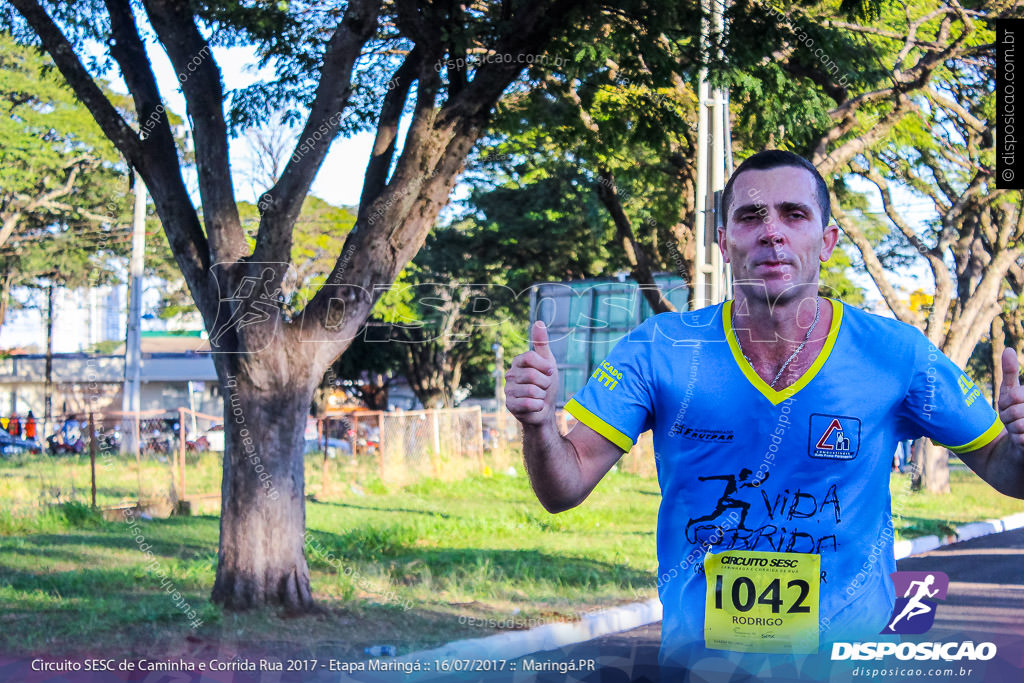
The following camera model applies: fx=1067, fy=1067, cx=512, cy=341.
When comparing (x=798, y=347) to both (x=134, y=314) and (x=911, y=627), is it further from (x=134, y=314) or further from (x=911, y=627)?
(x=134, y=314)

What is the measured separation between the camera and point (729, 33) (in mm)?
9062

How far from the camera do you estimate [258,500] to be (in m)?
8.01

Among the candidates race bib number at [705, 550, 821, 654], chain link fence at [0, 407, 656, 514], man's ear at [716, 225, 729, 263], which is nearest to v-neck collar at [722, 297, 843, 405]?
man's ear at [716, 225, 729, 263]

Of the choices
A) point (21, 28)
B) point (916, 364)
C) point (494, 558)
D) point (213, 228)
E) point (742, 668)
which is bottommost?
point (494, 558)

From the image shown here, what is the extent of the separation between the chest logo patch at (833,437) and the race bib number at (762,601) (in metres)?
0.24

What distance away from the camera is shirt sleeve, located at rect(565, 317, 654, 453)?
2564 millimetres

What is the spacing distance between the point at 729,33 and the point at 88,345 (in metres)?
57.9

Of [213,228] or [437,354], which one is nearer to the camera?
[213,228]

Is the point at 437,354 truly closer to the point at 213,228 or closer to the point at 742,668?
the point at 213,228

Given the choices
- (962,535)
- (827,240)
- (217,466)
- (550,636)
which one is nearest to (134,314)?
(217,466)

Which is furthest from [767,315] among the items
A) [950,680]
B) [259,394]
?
[259,394]

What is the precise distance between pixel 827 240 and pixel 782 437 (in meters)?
0.59

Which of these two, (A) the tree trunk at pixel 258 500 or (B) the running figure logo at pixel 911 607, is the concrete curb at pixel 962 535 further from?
(B) the running figure logo at pixel 911 607

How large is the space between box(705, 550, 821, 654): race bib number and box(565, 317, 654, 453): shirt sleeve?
0.36 metres
